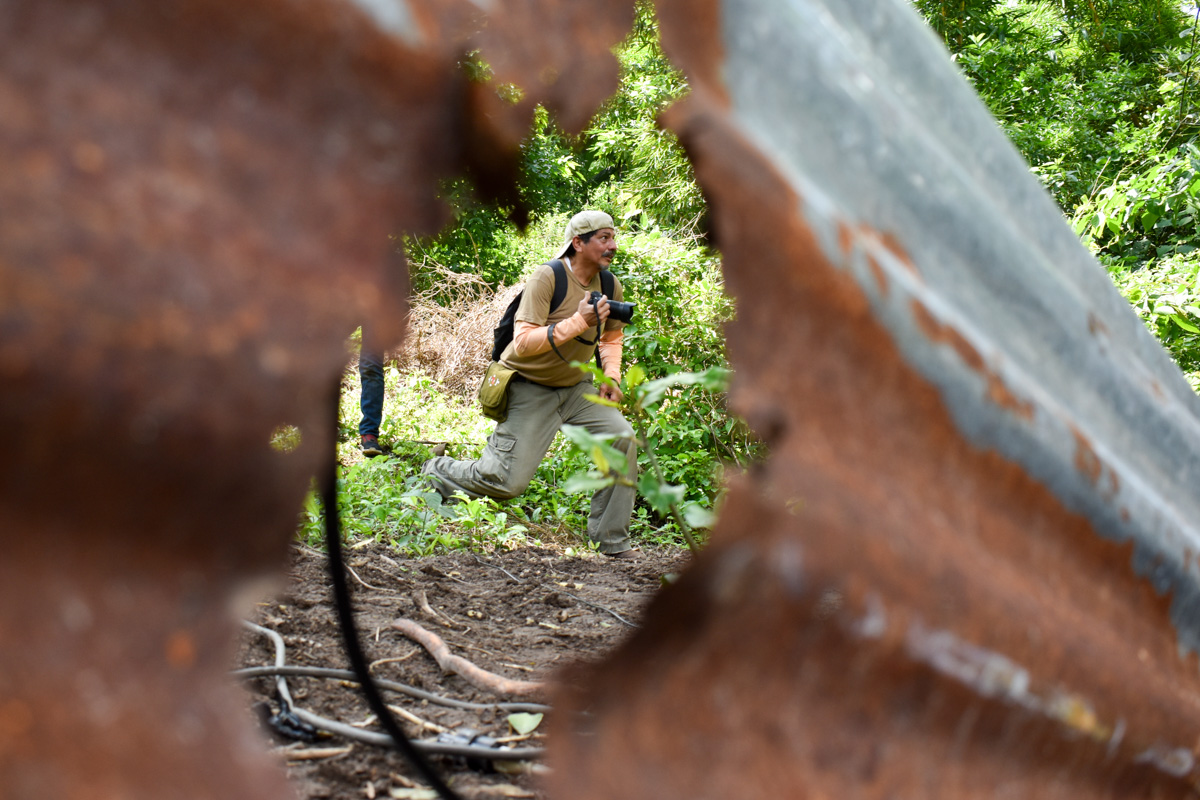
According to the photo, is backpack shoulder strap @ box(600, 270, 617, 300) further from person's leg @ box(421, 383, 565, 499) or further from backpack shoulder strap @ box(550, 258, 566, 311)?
person's leg @ box(421, 383, 565, 499)

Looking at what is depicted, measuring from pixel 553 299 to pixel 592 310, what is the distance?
28 cm

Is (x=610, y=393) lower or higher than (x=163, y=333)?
higher

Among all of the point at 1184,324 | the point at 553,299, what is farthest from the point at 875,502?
the point at 1184,324

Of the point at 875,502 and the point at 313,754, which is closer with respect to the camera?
the point at 875,502

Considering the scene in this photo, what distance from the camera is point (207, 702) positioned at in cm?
48

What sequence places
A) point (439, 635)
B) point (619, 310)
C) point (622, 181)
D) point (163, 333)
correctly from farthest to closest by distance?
point (622, 181)
point (619, 310)
point (439, 635)
point (163, 333)

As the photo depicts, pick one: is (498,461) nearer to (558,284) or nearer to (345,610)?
(558,284)

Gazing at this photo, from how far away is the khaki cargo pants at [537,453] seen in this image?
4.76 metres

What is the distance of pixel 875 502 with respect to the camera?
1.99ft

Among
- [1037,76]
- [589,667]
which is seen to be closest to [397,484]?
[589,667]

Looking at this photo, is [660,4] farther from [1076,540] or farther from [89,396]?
[1076,540]

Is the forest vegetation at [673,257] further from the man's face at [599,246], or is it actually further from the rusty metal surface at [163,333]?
the man's face at [599,246]

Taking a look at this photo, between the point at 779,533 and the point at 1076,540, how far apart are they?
1.07 ft

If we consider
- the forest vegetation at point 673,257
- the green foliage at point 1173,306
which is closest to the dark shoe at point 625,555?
the forest vegetation at point 673,257
